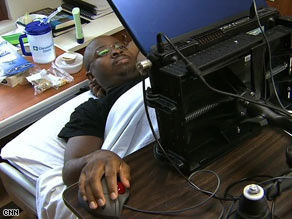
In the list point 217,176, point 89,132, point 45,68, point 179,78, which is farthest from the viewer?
point 45,68

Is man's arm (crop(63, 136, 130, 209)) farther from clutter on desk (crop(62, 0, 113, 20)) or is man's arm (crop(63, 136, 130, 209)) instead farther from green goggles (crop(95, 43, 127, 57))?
clutter on desk (crop(62, 0, 113, 20))

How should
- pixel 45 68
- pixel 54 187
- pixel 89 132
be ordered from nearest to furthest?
pixel 54 187
pixel 89 132
pixel 45 68

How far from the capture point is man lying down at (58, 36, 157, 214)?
78 cm

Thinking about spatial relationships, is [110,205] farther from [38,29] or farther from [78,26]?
[78,26]

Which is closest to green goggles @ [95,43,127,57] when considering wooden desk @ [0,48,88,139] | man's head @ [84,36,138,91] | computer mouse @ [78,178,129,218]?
man's head @ [84,36,138,91]

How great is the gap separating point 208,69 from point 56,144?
0.77 meters

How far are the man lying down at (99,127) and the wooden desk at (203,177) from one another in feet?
0.13

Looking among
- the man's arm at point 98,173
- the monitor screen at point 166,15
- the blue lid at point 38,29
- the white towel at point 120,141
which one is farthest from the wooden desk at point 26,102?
the monitor screen at point 166,15

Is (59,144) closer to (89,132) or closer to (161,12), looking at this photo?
(89,132)

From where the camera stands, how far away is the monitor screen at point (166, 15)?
77cm

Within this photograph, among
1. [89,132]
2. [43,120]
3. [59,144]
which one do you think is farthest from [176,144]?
[43,120]

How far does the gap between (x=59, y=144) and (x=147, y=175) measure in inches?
22.8

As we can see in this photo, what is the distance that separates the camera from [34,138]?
1329 mm

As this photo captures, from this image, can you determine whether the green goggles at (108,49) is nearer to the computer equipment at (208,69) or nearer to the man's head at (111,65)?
the man's head at (111,65)
